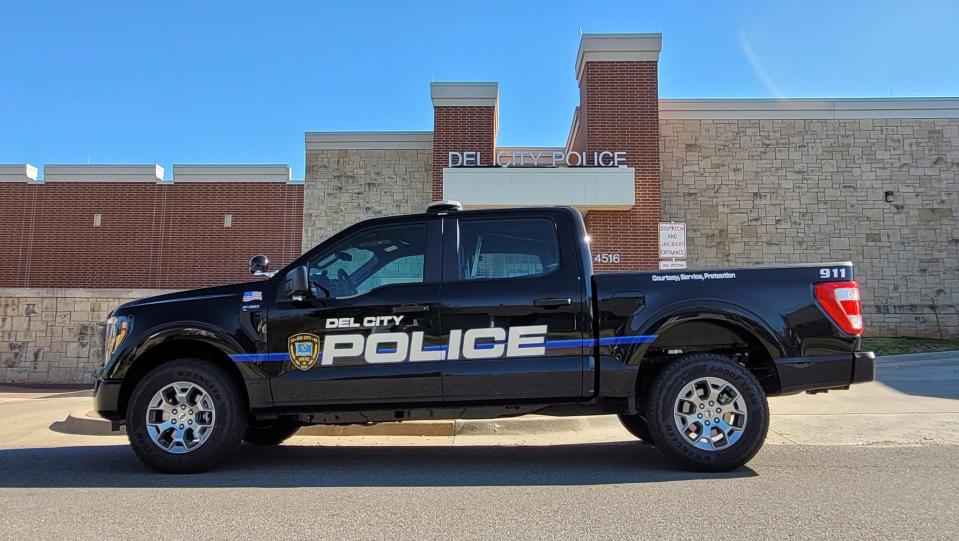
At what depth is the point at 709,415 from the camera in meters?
4.78

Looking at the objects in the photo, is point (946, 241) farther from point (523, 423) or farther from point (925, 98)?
point (523, 423)

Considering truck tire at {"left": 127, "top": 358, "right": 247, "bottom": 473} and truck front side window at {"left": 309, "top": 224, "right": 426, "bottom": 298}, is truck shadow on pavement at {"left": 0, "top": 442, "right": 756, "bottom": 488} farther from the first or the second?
truck front side window at {"left": 309, "top": 224, "right": 426, "bottom": 298}

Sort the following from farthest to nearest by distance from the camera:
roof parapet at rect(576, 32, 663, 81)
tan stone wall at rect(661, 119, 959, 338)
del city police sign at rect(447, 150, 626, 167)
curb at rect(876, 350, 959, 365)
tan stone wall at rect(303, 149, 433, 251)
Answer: tan stone wall at rect(303, 149, 433, 251) < tan stone wall at rect(661, 119, 959, 338) < roof parapet at rect(576, 32, 663, 81) < del city police sign at rect(447, 150, 626, 167) < curb at rect(876, 350, 959, 365)

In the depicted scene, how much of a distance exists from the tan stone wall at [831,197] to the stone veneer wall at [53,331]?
1326 cm

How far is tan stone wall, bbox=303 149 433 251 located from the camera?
54.8 feet

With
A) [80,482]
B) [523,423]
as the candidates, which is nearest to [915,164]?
[523,423]

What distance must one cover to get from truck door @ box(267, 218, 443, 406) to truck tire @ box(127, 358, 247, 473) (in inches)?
15.8

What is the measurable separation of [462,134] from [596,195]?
3745mm

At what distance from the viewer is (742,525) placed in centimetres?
360

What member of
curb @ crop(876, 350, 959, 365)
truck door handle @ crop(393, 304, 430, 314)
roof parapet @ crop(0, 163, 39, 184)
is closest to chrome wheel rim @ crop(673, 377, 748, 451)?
truck door handle @ crop(393, 304, 430, 314)

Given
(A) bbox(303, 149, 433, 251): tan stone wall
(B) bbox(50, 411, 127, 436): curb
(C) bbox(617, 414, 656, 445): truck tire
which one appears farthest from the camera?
(A) bbox(303, 149, 433, 251): tan stone wall

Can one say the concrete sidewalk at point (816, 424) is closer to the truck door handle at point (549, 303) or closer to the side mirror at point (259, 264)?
the side mirror at point (259, 264)

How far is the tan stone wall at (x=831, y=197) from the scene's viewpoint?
15461 mm

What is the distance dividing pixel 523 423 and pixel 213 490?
3.42 meters
